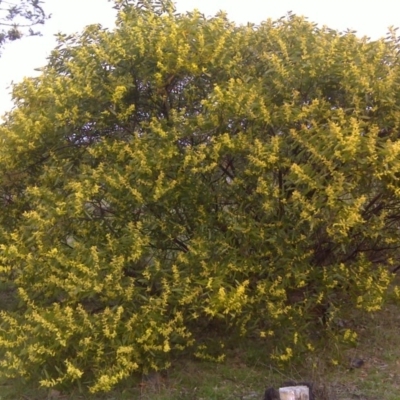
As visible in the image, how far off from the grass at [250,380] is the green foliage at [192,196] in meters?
0.21

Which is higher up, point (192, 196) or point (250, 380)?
point (192, 196)

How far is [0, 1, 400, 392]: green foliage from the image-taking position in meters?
5.48

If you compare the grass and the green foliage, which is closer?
the green foliage

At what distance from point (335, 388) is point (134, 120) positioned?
2.76 metres

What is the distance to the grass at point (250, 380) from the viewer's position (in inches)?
232

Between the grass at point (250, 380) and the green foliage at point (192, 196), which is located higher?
the green foliage at point (192, 196)

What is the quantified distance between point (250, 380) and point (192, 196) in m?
1.66

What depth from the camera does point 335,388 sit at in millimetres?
5875

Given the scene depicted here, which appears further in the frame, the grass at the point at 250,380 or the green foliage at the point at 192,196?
the grass at the point at 250,380

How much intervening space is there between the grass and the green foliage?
0.68 feet

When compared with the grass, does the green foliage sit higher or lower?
higher

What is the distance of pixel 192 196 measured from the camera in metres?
5.94

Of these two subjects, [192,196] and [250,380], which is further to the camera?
[250,380]

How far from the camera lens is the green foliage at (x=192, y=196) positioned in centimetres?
548
